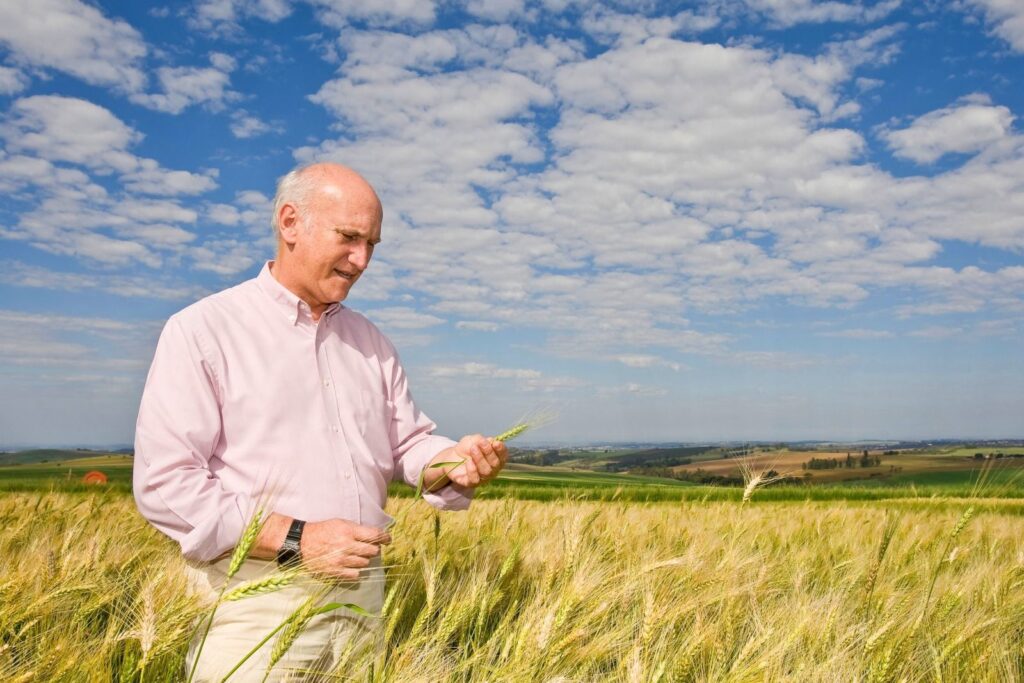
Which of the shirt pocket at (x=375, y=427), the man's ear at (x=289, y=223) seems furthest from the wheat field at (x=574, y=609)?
the man's ear at (x=289, y=223)

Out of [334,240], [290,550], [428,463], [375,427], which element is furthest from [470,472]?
[334,240]

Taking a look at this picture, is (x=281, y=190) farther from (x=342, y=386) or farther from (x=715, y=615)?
(x=715, y=615)

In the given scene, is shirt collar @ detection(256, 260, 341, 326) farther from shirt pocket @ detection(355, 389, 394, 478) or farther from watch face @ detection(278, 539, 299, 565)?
watch face @ detection(278, 539, 299, 565)

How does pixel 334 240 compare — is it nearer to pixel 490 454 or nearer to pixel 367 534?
pixel 490 454

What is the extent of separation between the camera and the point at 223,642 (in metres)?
2.14

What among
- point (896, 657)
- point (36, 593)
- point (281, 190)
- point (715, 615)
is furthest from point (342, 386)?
point (896, 657)

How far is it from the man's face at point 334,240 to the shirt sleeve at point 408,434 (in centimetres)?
44

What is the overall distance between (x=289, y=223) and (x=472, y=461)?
905 millimetres

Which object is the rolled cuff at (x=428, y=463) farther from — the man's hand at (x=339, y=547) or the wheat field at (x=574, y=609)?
the man's hand at (x=339, y=547)

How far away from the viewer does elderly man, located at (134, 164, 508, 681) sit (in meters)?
2.08

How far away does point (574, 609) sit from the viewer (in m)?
2.58

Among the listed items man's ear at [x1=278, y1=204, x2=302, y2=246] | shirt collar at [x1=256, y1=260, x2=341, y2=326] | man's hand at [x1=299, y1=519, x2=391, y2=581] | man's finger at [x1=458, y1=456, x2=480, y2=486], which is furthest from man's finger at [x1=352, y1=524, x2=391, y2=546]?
man's ear at [x1=278, y1=204, x2=302, y2=246]

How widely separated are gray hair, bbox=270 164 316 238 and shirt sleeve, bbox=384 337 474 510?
58 centimetres

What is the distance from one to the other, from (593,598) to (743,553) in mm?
1689
